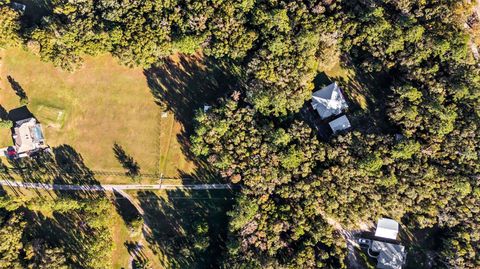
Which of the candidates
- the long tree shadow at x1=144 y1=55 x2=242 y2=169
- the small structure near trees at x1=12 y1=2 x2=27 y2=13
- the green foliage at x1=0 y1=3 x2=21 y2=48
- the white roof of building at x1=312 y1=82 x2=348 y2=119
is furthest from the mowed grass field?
the white roof of building at x1=312 y1=82 x2=348 y2=119

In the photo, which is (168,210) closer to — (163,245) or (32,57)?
(163,245)

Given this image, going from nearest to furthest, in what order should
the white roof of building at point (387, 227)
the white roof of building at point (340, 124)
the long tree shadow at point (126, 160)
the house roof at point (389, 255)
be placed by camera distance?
the house roof at point (389, 255)
the white roof of building at point (387, 227)
the white roof of building at point (340, 124)
the long tree shadow at point (126, 160)

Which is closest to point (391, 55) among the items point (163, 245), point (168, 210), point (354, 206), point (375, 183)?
point (375, 183)

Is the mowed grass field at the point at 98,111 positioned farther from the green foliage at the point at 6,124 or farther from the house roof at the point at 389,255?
the house roof at the point at 389,255

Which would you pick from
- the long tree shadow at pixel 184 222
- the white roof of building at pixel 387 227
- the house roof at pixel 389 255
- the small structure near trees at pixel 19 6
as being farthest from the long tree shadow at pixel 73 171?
the house roof at pixel 389 255

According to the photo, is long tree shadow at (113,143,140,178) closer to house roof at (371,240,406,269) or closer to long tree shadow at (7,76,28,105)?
long tree shadow at (7,76,28,105)
